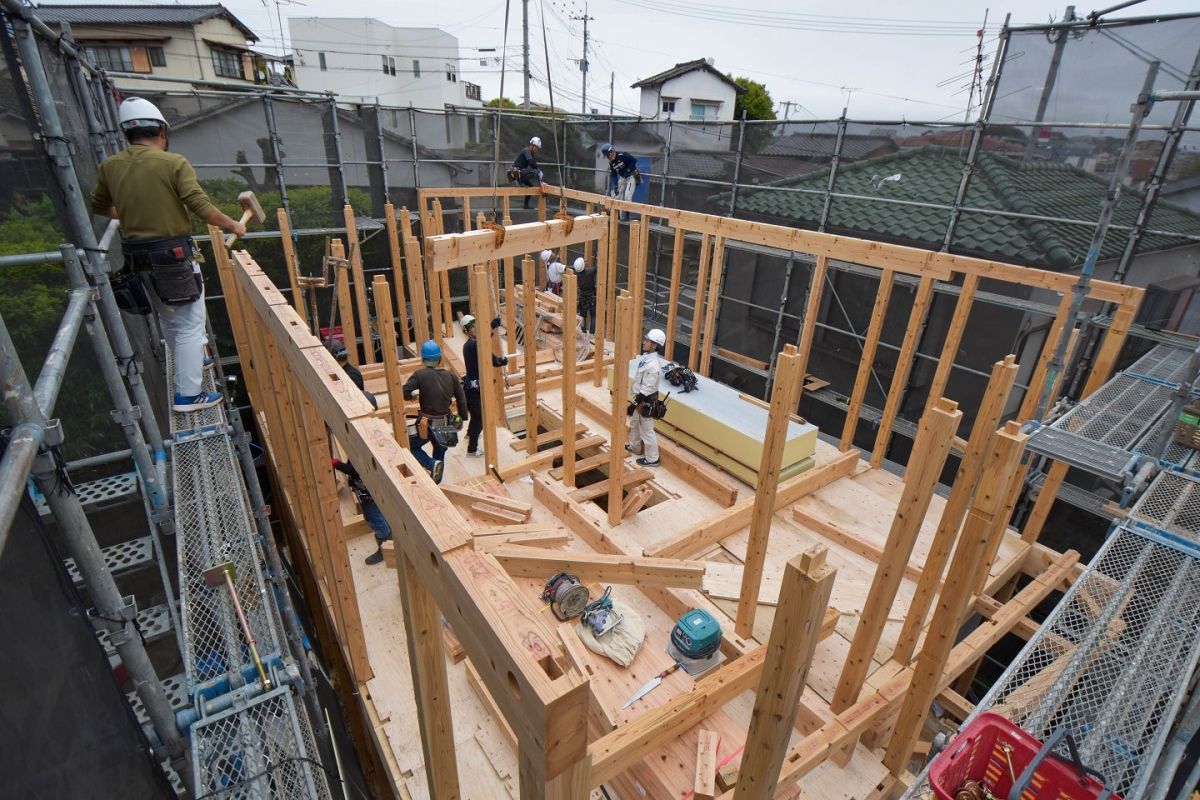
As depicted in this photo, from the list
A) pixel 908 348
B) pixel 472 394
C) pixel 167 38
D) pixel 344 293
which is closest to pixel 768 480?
pixel 908 348

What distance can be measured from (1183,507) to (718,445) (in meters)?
3.79

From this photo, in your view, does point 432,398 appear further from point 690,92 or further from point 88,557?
point 690,92

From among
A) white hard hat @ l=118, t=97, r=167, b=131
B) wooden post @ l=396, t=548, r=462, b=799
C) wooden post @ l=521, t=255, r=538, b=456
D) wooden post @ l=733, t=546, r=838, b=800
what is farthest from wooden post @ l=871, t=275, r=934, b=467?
white hard hat @ l=118, t=97, r=167, b=131

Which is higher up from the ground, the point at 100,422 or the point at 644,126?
the point at 644,126

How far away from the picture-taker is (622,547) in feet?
16.5

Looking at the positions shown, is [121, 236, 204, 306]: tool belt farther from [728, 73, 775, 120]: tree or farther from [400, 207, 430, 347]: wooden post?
[728, 73, 775, 120]: tree

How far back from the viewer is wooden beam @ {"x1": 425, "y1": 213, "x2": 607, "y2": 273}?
4.77 m

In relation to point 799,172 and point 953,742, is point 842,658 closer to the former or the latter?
point 953,742

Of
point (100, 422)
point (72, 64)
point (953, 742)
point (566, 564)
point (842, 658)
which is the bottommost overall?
point (842, 658)

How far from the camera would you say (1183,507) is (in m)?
→ 4.39

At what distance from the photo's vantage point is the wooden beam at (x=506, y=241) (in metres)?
4.77

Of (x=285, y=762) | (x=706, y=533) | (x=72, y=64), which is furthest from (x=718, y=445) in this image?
(x=72, y=64)

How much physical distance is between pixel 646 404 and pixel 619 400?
138cm

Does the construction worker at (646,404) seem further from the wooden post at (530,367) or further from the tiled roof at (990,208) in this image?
the tiled roof at (990,208)
